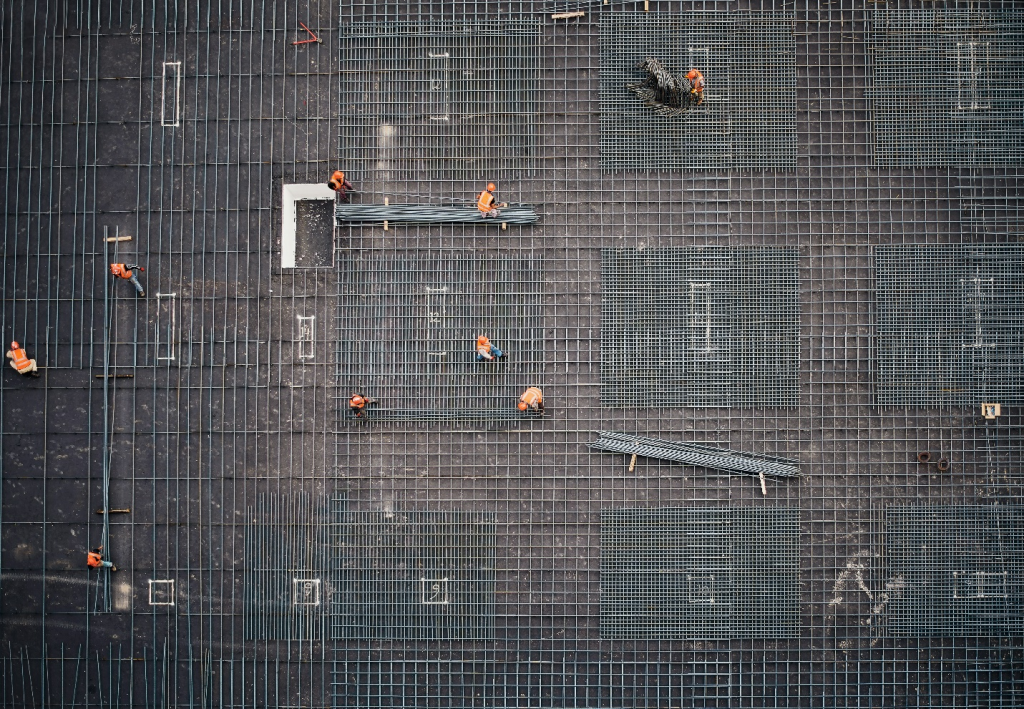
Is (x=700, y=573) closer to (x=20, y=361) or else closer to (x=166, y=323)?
(x=166, y=323)

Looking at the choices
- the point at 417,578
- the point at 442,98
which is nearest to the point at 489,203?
the point at 442,98

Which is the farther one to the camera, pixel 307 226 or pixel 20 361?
pixel 307 226

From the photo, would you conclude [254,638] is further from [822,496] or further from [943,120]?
[943,120]

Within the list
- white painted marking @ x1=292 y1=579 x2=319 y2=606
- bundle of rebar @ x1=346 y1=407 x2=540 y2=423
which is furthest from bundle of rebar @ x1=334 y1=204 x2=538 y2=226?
white painted marking @ x1=292 y1=579 x2=319 y2=606

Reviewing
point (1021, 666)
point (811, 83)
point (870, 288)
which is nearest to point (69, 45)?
point (811, 83)

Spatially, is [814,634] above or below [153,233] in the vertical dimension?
below

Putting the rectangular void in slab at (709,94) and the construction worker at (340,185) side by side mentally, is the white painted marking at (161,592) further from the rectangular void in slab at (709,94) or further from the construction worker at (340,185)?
the rectangular void in slab at (709,94)
